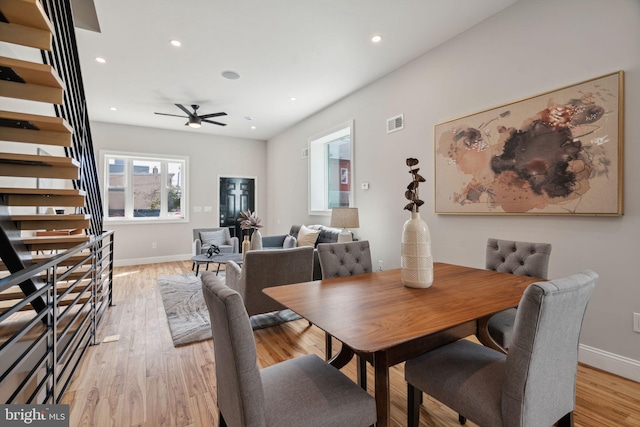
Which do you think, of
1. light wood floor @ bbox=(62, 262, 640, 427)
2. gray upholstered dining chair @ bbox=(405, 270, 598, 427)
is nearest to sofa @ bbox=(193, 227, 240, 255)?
light wood floor @ bbox=(62, 262, 640, 427)

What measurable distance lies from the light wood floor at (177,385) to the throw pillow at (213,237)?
8.46 ft

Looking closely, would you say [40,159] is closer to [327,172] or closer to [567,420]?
[567,420]

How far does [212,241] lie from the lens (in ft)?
18.5

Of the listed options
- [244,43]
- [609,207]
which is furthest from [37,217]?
[609,207]

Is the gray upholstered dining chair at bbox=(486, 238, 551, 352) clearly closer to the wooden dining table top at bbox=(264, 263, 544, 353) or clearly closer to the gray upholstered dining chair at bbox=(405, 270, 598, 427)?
the wooden dining table top at bbox=(264, 263, 544, 353)

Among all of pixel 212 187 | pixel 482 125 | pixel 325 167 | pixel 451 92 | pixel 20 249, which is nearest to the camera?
pixel 20 249

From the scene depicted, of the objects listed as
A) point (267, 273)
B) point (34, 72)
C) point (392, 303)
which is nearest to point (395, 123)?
point (267, 273)

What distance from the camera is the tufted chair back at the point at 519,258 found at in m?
1.97

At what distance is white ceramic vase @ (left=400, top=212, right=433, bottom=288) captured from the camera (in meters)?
1.60

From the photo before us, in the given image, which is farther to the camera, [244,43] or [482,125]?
[244,43]

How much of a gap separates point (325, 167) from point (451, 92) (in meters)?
2.97

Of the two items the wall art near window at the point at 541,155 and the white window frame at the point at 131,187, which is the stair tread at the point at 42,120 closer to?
the wall art near window at the point at 541,155

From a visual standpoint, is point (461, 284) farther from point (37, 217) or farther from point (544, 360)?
point (37, 217)

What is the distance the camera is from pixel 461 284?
1.72 metres
